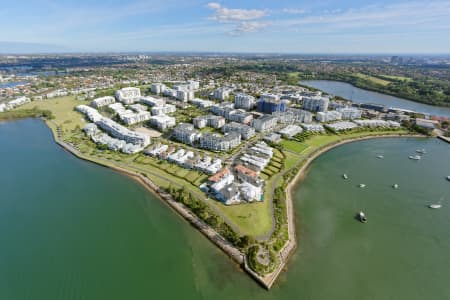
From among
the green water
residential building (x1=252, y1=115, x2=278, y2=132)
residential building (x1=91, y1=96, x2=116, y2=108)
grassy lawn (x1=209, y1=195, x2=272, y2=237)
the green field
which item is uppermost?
residential building (x1=91, y1=96, x2=116, y2=108)

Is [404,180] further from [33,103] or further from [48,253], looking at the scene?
[33,103]

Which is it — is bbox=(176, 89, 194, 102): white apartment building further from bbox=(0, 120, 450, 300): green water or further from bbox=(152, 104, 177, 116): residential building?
bbox=(0, 120, 450, 300): green water

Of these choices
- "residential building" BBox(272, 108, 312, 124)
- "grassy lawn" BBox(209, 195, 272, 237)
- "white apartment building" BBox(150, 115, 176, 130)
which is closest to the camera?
"grassy lawn" BBox(209, 195, 272, 237)

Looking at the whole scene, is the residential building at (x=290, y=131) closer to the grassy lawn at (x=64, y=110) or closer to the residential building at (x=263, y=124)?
the residential building at (x=263, y=124)

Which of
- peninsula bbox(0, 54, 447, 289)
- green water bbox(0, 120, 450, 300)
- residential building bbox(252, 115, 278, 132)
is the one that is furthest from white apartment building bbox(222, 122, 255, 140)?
green water bbox(0, 120, 450, 300)

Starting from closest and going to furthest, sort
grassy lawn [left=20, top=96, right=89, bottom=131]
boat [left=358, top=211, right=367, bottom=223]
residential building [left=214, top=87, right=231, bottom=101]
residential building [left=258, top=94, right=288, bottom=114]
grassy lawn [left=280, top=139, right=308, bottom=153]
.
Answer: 1. boat [left=358, top=211, right=367, bottom=223]
2. grassy lawn [left=280, top=139, right=308, bottom=153]
3. grassy lawn [left=20, top=96, right=89, bottom=131]
4. residential building [left=258, top=94, right=288, bottom=114]
5. residential building [left=214, top=87, right=231, bottom=101]

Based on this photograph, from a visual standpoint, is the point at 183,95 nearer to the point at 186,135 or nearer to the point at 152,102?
the point at 152,102

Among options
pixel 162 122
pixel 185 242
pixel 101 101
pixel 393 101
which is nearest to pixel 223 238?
pixel 185 242
